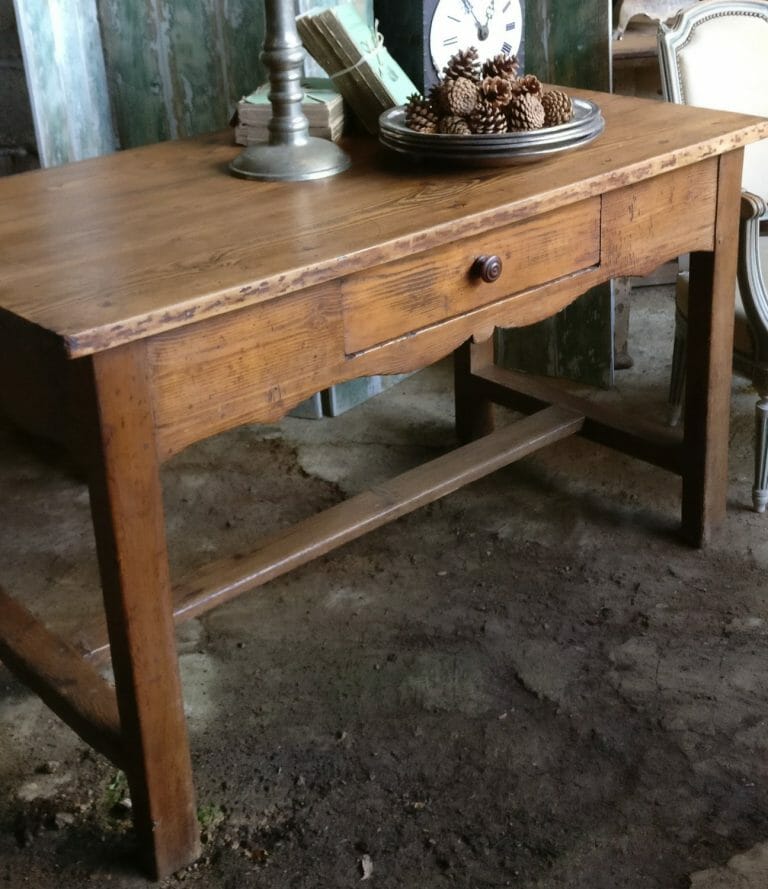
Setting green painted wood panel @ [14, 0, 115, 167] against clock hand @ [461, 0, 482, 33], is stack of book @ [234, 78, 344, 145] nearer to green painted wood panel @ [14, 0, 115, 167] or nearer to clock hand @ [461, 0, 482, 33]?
clock hand @ [461, 0, 482, 33]

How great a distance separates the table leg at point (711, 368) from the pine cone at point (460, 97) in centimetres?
55

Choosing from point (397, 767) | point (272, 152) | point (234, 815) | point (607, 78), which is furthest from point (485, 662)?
point (607, 78)

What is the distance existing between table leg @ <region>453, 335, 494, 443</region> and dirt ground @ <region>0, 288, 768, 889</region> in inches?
3.3

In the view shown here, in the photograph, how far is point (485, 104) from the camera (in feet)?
6.82

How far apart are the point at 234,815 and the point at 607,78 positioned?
205 cm

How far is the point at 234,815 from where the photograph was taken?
200 cm

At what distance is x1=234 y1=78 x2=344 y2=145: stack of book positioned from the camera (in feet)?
7.37

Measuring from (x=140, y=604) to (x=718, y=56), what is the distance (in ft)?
6.55

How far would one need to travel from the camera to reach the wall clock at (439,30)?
2.38 metres

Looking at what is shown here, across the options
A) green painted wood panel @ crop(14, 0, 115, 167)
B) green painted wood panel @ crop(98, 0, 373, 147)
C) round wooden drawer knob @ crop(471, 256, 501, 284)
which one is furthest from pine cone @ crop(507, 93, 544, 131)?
green painted wood panel @ crop(14, 0, 115, 167)

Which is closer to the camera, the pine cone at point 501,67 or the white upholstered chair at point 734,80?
the pine cone at point 501,67

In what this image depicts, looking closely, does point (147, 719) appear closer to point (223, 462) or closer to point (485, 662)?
point (485, 662)

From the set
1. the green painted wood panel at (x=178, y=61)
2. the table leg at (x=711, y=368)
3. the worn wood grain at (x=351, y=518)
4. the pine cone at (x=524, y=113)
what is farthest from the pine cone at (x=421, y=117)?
the green painted wood panel at (x=178, y=61)

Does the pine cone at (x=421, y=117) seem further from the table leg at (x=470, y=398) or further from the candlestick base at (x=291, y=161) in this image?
the table leg at (x=470, y=398)
